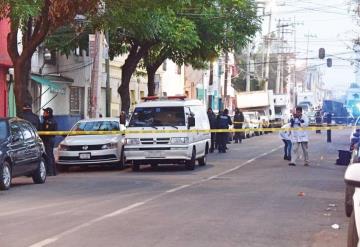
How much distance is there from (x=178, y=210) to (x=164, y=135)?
8.42 meters

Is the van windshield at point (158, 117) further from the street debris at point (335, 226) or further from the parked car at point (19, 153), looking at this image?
the street debris at point (335, 226)

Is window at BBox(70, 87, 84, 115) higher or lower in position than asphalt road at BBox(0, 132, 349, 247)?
higher

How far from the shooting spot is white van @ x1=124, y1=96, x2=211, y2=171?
67.3 ft

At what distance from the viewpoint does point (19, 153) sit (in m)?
16.2

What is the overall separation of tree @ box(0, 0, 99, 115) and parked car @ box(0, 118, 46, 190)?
2.57 metres

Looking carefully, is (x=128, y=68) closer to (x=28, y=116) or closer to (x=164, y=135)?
(x=164, y=135)

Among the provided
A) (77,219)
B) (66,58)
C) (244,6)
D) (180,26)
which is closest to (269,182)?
(77,219)

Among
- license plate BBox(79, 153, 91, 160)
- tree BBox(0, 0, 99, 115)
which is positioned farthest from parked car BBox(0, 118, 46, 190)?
license plate BBox(79, 153, 91, 160)

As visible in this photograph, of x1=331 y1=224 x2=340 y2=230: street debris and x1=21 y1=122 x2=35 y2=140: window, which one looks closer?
x1=331 y1=224 x2=340 y2=230: street debris

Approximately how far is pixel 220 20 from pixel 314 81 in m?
146

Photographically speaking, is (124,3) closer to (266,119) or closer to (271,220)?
(271,220)

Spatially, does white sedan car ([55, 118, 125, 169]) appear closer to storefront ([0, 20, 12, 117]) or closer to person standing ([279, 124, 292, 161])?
person standing ([279, 124, 292, 161])

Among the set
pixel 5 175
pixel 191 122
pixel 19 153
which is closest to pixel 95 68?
pixel 191 122

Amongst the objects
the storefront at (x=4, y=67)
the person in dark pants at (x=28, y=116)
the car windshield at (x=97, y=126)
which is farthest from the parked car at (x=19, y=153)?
the storefront at (x=4, y=67)
